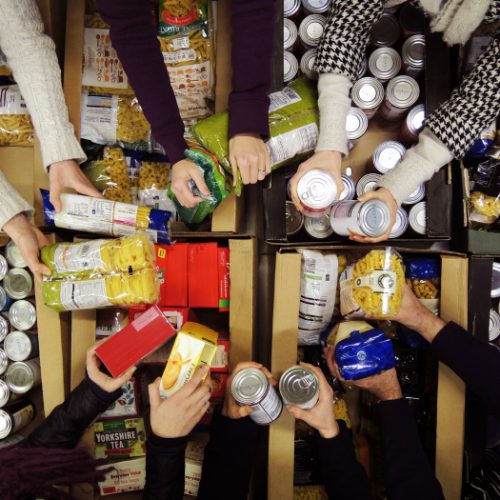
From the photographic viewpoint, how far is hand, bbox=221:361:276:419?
994 mm

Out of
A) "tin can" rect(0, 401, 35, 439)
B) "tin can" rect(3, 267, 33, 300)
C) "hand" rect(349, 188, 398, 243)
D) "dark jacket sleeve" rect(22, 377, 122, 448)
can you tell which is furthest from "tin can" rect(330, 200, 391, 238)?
"tin can" rect(0, 401, 35, 439)

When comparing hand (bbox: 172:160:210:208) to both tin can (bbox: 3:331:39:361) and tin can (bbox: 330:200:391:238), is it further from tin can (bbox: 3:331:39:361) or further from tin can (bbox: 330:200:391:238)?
tin can (bbox: 3:331:39:361)

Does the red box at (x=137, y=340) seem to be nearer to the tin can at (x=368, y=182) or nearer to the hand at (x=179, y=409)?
the hand at (x=179, y=409)

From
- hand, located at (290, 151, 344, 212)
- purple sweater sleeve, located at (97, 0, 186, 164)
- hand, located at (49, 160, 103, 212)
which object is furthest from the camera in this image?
hand, located at (49, 160, 103, 212)

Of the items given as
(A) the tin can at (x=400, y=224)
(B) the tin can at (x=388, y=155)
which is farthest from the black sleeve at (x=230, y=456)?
(B) the tin can at (x=388, y=155)

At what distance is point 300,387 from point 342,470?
228 millimetres

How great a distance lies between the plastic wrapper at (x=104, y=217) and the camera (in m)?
1.13

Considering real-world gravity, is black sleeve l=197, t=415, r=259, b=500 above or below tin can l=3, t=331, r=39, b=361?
below

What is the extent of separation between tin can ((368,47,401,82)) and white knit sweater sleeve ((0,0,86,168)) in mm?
824

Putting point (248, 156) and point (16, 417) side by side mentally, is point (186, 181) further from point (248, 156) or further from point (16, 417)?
point (16, 417)

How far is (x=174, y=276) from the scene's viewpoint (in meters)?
1.20

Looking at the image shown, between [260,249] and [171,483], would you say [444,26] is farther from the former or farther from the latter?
[171,483]

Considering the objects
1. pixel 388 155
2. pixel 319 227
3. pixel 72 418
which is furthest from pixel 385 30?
pixel 72 418

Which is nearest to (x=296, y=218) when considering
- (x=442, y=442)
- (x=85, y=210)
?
(x=85, y=210)
